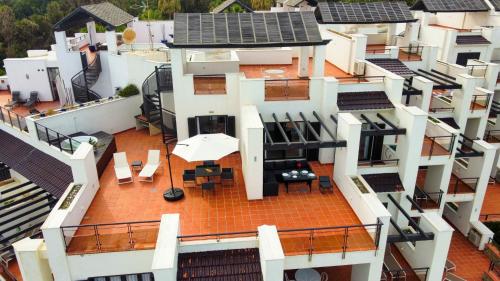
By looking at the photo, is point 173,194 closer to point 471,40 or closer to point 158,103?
point 158,103

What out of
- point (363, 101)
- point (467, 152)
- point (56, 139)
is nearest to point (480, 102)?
point (467, 152)

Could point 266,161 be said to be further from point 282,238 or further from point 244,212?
point 282,238

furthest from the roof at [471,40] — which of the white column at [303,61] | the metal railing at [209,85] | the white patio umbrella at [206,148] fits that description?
the white patio umbrella at [206,148]

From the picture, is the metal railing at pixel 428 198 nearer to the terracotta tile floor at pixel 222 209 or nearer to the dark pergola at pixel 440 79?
the terracotta tile floor at pixel 222 209

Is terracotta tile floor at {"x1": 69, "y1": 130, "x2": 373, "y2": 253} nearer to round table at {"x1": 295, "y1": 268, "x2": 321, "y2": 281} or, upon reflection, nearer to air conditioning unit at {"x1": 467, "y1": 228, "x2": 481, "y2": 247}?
round table at {"x1": 295, "y1": 268, "x2": 321, "y2": 281}

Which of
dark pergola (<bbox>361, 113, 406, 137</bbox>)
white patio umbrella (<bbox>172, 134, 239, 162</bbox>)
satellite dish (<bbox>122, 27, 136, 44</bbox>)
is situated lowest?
white patio umbrella (<bbox>172, 134, 239, 162</bbox>)

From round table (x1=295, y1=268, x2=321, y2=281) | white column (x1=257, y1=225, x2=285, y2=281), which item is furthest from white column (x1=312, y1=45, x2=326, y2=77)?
white column (x1=257, y1=225, x2=285, y2=281)

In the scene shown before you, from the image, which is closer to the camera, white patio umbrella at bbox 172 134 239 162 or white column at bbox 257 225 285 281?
white column at bbox 257 225 285 281

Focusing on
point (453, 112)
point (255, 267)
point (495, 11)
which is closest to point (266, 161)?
point (255, 267)
